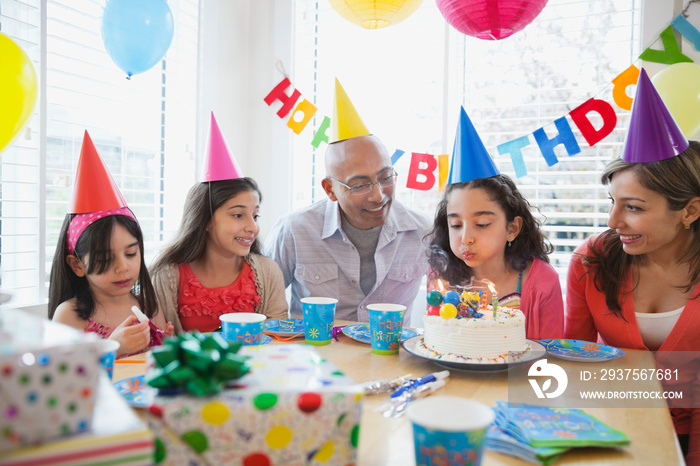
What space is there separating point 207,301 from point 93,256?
458mm

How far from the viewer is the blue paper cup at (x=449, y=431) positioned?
2.01 feet

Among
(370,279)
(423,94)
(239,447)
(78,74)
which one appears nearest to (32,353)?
(239,447)

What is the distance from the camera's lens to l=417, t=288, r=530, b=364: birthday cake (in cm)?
121

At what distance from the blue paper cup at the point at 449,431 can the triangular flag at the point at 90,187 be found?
56.1 inches

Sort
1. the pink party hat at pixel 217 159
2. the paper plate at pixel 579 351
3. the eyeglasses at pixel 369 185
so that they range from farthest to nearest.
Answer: the eyeglasses at pixel 369 185 → the pink party hat at pixel 217 159 → the paper plate at pixel 579 351

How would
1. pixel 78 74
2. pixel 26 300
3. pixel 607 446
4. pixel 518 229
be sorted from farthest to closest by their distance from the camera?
1. pixel 78 74
2. pixel 26 300
3. pixel 518 229
4. pixel 607 446

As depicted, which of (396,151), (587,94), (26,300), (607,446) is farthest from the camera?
(396,151)

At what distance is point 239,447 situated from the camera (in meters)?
0.61

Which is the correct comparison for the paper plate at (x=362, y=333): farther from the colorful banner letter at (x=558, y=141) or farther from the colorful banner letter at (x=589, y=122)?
the colorful banner letter at (x=589, y=122)

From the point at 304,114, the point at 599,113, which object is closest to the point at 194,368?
the point at 599,113

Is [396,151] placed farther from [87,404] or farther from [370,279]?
[87,404]

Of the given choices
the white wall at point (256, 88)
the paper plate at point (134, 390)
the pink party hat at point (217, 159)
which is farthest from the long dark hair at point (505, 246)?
the white wall at point (256, 88)

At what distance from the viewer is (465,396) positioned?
40.7 inches

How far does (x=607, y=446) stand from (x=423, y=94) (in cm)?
258
